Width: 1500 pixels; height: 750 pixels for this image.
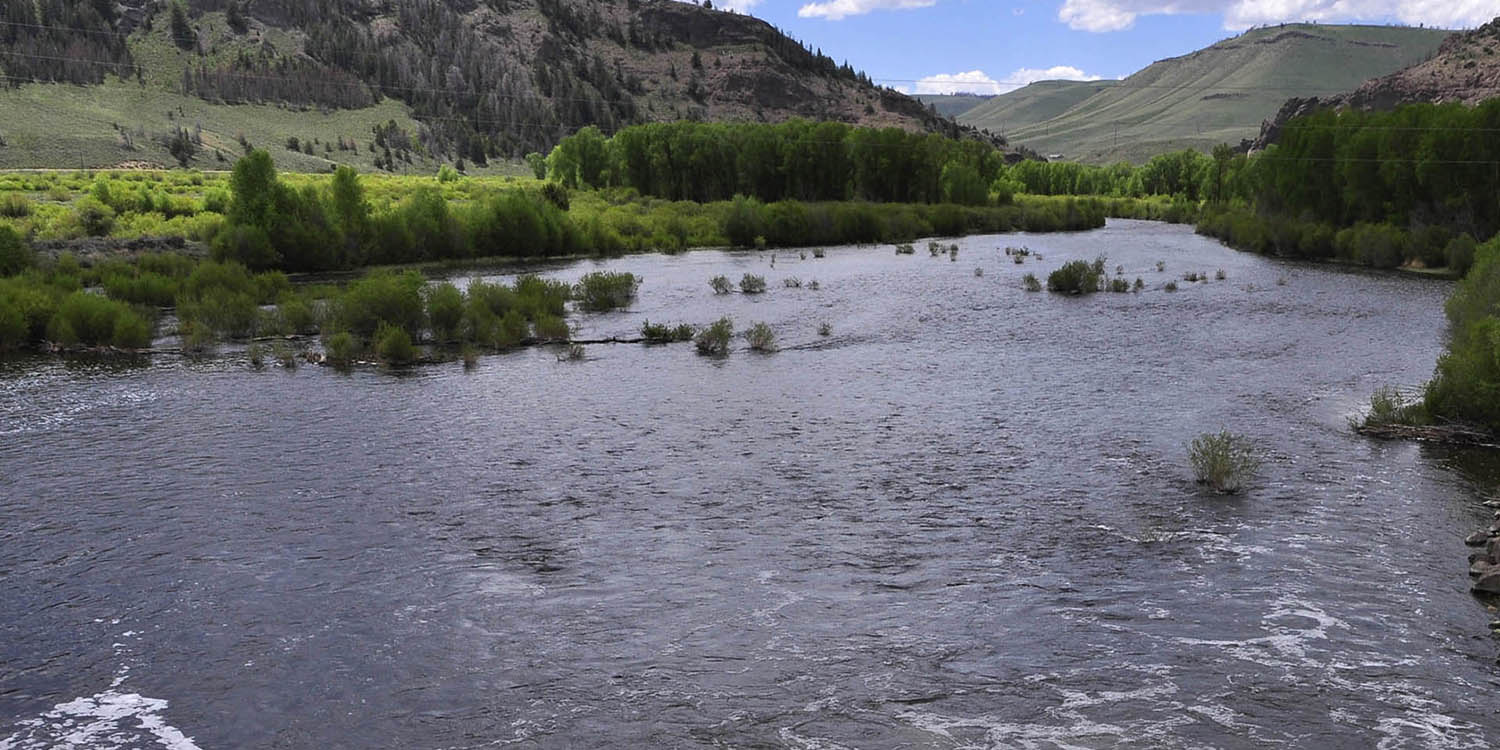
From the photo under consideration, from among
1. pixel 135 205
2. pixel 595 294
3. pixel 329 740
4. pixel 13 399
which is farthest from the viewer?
pixel 135 205

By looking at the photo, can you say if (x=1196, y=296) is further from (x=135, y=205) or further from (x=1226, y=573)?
(x=135, y=205)

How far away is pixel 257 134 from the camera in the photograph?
139m

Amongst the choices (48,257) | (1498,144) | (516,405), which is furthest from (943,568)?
(1498,144)

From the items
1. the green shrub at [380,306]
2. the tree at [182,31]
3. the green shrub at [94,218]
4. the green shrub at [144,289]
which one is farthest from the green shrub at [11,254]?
the tree at [182,31]

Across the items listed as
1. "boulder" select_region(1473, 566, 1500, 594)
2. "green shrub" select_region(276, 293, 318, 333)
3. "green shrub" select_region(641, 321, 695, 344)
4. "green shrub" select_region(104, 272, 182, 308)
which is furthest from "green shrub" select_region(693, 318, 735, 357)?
"boulder" select_region(1473, 566, 1500, 594)

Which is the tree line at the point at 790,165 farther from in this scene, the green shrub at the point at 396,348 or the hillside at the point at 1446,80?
the green shrub at the point at 396,348

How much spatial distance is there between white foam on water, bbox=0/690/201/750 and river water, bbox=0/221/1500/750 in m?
0.05

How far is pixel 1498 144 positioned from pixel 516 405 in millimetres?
56979

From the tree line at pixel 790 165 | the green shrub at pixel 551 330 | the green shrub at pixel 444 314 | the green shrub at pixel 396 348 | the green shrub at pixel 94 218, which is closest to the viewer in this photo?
the green shrub at pixel 396 348

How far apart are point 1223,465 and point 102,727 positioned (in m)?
16.6

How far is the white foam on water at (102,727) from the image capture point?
35.6ft

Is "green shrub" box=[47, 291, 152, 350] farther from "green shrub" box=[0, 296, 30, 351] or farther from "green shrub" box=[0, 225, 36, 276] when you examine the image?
"green shrub" box=[0, 225, 36, 276]

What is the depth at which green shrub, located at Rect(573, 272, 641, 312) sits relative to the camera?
4275cm

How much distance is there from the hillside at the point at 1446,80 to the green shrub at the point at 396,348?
5543 inches
